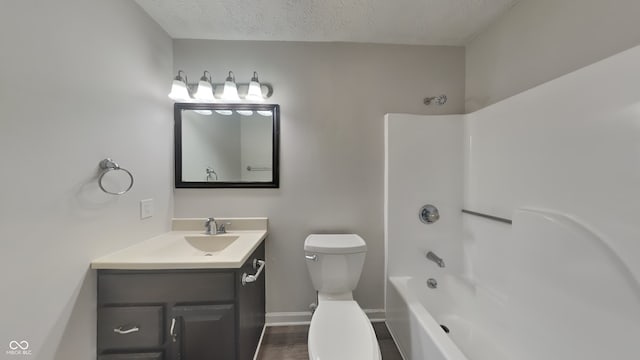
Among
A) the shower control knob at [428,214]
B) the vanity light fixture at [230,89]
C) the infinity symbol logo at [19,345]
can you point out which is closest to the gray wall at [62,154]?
the infinity symbol logo at [19,345]

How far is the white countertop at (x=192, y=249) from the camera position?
1072 mm

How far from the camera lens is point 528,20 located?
4.42 ft

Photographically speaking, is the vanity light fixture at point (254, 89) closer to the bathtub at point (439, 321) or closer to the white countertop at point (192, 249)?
the white countertop at point (192, 249)

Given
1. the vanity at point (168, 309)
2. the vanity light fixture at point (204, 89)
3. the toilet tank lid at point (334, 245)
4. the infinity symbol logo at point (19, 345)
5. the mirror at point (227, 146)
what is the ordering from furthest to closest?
the mirror at point (227, 146) → the vanity light fixture at point (204, 89) → the toilet tank lid at point (334, 245) → the vanity at point (168, 309) → the infinity symbol logo at point (19, 345)

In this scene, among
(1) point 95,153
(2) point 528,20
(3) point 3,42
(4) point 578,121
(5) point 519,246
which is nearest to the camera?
(3) point 3,42

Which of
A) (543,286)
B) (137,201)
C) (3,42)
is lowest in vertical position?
(543,286)

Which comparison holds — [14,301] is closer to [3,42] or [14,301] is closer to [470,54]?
[3,42]

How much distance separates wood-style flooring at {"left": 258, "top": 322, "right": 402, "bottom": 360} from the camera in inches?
60.0

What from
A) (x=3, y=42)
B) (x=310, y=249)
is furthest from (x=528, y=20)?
(x=3, y=42)

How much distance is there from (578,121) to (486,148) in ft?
1.88

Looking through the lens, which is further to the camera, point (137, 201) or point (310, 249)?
point (310, 249)

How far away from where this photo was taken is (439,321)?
5.26ft

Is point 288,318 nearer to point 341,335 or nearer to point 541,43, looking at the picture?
point 341,335

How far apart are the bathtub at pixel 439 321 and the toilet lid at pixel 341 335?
30 cm
